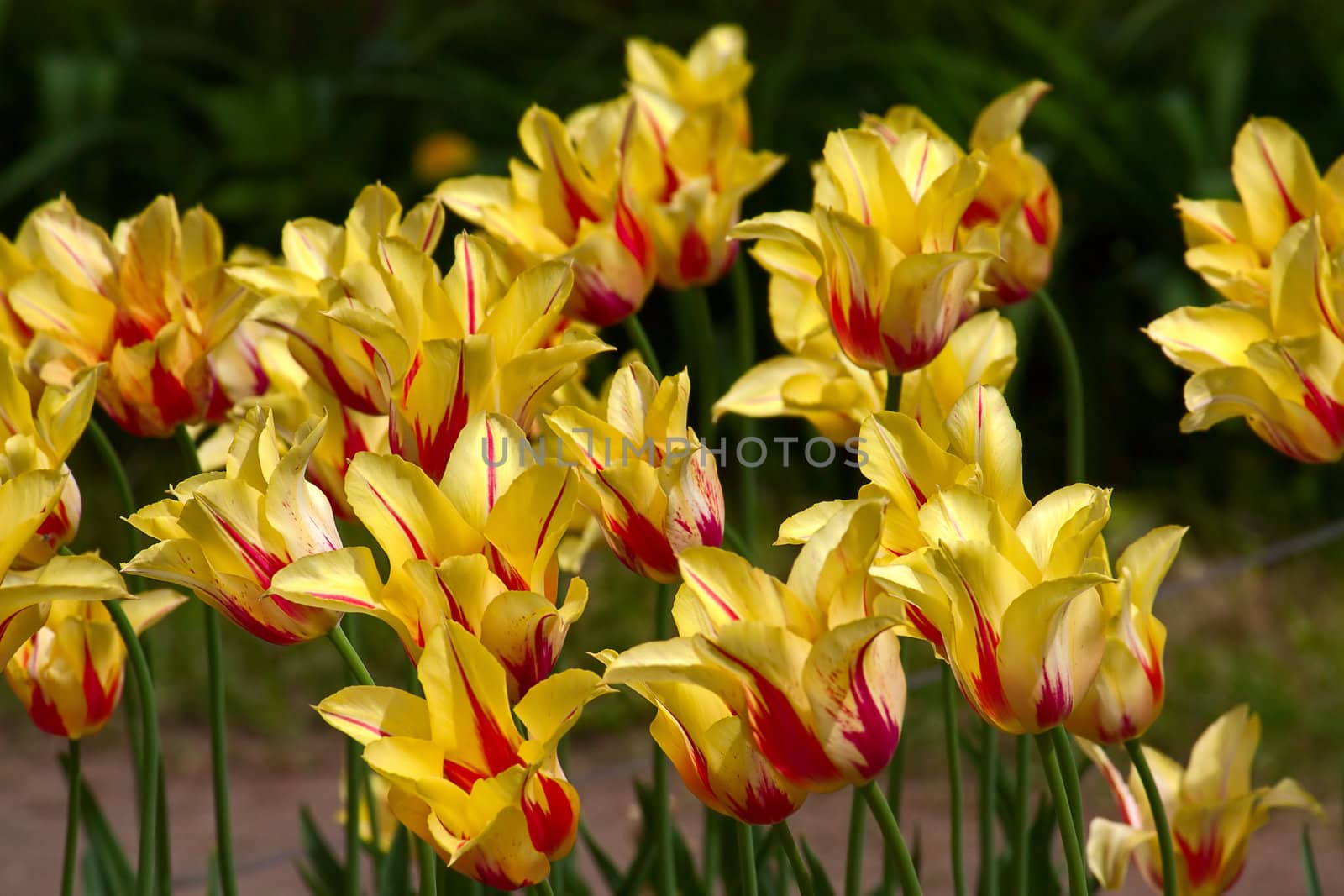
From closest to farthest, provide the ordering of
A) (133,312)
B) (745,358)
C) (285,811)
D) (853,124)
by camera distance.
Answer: (133,312), (745,358), (285,811), (853,124)

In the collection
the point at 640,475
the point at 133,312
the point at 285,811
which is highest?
the point at 133,312

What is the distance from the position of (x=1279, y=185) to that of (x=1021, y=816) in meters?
0.35

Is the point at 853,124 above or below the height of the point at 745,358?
above

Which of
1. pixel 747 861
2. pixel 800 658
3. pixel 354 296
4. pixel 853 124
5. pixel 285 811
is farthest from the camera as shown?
pixel 853 124

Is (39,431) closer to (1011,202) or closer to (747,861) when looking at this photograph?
(747,861)

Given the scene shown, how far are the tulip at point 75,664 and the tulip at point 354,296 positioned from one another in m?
0.16

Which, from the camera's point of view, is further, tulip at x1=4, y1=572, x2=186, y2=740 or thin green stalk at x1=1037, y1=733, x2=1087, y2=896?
tulip at x1=4, y1=572, x2=186, y2=740

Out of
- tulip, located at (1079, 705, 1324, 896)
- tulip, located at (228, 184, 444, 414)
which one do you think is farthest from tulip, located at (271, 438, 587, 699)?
tulip, located at (1079, 705, 1324, 896)

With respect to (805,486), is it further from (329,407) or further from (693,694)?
(693,694)

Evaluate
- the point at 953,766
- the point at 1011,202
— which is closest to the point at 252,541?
the point at 953,766

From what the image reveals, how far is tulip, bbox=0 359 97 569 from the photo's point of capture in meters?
0.59

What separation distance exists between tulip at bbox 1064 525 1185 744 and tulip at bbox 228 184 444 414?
11.5 inches

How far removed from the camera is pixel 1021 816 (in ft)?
2.73

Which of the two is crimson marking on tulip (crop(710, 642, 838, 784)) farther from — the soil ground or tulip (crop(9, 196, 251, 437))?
the soil ground
